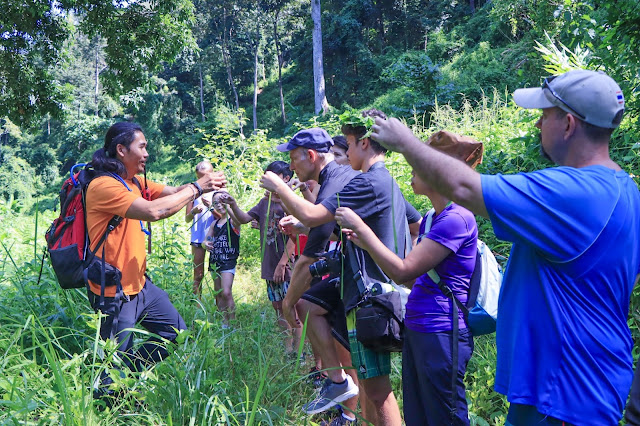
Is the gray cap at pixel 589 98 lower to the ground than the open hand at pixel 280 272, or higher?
higher

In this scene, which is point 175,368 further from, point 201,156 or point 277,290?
point 201,156

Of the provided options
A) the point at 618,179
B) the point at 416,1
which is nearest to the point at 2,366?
the point at 618,179

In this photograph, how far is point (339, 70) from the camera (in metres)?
34.2

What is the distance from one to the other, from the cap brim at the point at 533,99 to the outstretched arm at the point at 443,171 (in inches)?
13.4

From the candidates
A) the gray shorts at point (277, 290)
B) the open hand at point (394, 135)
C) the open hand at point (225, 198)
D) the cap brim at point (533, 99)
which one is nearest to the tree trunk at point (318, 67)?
the gray shorts at point (277, 290)

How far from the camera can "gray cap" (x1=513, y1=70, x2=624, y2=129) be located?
1.61m

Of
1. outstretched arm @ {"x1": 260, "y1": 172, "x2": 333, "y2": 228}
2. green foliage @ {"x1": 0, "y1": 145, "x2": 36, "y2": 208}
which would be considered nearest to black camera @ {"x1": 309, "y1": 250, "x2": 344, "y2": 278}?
outstretched arm @ {"x1": 260, "y1": 172, "x2": 333, "y2": 228}

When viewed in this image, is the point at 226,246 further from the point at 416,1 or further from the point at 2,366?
the point at 416,1

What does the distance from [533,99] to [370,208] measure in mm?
1404

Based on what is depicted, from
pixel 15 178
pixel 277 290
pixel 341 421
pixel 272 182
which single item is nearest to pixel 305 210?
pixel 272 182

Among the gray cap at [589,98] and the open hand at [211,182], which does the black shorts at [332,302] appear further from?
the gray cap at [589,98]

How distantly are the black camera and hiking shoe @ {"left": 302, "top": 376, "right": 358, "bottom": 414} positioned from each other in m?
0.73

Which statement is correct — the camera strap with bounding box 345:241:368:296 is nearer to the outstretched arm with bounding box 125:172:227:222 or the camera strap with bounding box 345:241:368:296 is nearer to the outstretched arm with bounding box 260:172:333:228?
the outstretched arm with bounding box 260:172:333:228

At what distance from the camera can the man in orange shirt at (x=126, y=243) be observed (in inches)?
129
